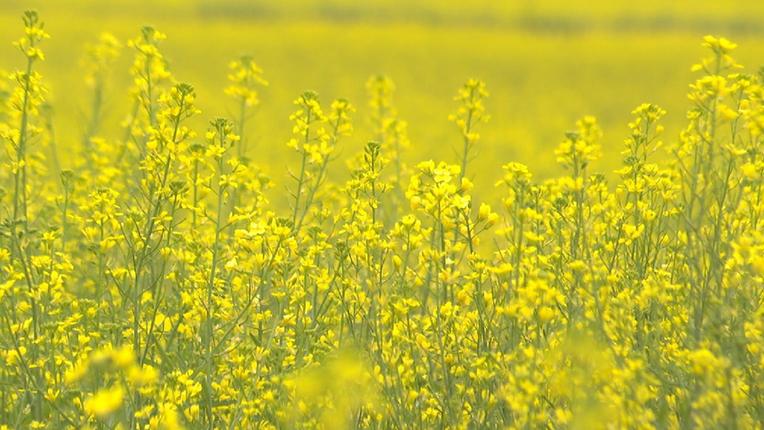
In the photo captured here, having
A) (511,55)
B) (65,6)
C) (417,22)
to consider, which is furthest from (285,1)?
(511,55)

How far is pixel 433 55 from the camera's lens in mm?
20422

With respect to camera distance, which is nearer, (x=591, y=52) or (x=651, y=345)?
(x=651, y=345)

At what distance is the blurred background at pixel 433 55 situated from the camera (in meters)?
13.7

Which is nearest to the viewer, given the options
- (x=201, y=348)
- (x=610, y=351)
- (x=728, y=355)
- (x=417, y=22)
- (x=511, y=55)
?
(x=610, y=351)

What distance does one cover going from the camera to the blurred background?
13.7 meters

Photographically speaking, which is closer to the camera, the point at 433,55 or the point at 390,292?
the point at 390,292

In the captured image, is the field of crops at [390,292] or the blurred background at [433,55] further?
the blurred background at [433,55]

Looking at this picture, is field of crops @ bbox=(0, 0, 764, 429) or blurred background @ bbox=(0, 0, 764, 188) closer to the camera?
field of crops @ bbox=(0, 0, 764, 429)

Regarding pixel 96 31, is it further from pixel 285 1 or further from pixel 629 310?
pixel 629 310

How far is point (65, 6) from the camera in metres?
25.7

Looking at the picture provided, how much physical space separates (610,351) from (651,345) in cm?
43

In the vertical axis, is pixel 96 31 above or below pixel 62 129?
above

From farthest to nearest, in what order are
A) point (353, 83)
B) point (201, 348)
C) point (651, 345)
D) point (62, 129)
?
point (353, 83)
point (62, 129)
point (201, 348)
point (651, 345)

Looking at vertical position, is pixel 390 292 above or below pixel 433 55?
below
